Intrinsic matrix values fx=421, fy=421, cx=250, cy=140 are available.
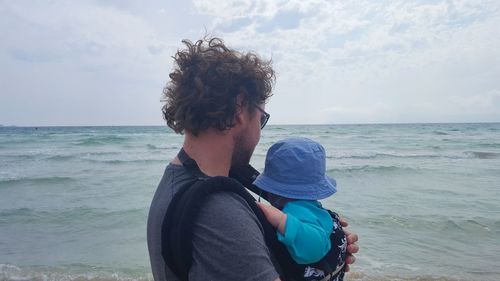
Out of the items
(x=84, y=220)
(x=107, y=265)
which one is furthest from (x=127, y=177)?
(x=107, y=265)

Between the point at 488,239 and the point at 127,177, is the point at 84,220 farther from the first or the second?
the point at 488,239

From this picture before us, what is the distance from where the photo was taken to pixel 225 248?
1410mm

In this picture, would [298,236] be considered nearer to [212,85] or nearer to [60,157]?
[212,85]

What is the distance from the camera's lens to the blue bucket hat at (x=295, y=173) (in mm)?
2117

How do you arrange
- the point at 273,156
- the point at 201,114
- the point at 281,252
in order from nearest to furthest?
1. the point at 201,114
2. the point at 281,252
3. the point at 273,156

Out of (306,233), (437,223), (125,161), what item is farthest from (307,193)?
(125,161)

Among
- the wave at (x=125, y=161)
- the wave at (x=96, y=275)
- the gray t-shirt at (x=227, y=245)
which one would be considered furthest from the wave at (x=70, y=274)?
the wave at (x=125, y=161)

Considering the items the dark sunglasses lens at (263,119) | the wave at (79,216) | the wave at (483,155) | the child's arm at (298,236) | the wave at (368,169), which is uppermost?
the dark sunglasses lens at (263,119)

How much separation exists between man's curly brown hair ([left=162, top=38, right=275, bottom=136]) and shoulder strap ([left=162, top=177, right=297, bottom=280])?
319mm

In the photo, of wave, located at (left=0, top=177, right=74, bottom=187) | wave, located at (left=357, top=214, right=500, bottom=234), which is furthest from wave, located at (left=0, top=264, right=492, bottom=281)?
wave, located at (left=0, top=177, right=74, bottom=187)

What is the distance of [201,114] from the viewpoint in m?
1.72

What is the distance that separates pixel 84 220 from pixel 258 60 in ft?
30.1

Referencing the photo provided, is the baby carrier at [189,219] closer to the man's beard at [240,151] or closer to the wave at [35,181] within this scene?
the man's beard at [240,151]

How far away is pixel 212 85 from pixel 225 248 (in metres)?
0.66
